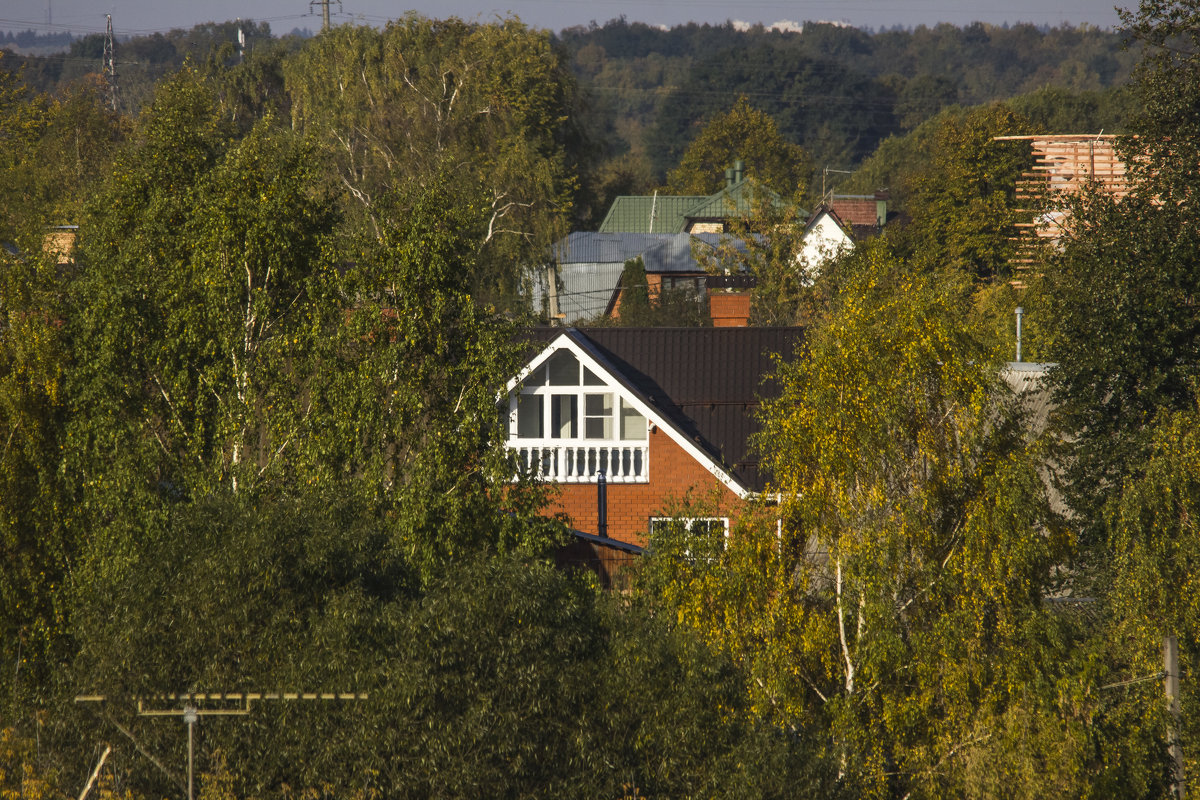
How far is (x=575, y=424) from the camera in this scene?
20781 mm

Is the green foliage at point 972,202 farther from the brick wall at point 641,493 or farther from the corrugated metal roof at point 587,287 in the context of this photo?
the brick wall at point 641,493

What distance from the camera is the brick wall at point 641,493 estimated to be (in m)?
20.0

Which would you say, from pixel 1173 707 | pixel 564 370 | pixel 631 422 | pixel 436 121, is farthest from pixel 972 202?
pixel 1173 707

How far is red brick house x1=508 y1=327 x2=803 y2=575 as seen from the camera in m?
20.0

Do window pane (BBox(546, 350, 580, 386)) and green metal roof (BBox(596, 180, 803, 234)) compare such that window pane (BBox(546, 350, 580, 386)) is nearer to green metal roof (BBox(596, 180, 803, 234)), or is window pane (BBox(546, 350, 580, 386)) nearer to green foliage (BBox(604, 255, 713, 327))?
green foliage (BBox(604, 255, 713, 327))

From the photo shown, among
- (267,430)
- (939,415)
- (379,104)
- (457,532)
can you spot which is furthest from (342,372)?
(379,104)

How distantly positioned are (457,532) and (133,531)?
3.34m

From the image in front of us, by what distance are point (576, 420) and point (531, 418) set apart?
747 mm

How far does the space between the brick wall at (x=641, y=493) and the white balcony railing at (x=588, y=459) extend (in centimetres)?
13

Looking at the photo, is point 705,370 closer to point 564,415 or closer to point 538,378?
point 564,415

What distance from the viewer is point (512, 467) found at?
42.8 ft

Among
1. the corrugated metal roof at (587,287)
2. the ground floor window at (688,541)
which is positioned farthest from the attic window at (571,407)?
the corrugated metal roof at (587,287)

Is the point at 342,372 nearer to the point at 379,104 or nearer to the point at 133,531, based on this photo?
the point at 133,531

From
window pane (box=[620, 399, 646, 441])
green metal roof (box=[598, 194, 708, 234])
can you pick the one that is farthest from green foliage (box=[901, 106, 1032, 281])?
window pane (box=[620, 399, 646, 441])
